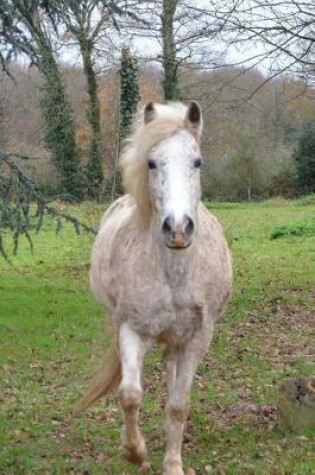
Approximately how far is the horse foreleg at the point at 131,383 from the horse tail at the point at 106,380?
0.66m

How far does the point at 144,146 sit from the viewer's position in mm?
3920

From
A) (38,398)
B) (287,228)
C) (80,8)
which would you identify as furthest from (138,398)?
(287,228)

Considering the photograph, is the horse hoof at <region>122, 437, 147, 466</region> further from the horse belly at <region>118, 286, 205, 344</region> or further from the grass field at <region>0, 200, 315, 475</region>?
the horse belly at <region>118, 286, 205, 344</region>

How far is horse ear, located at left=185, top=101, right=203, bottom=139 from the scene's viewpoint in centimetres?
396

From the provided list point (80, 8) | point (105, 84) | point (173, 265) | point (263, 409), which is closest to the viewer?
point (173, 265)

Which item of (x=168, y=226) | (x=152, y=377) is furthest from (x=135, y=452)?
(x=152, y=377)

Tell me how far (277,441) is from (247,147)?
2657 centimetres

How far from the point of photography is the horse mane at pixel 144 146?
12.8ft

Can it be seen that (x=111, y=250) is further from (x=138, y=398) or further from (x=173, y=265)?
(x=138, y=398)

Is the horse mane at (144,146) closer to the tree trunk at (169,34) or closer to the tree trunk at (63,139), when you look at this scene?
the tree trunk at (169,34)

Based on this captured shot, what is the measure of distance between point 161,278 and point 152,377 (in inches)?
112

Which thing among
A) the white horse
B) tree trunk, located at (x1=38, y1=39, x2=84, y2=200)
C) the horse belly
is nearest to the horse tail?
the white horse

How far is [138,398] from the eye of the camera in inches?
156

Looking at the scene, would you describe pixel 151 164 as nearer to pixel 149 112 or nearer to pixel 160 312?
pixel 149 112
